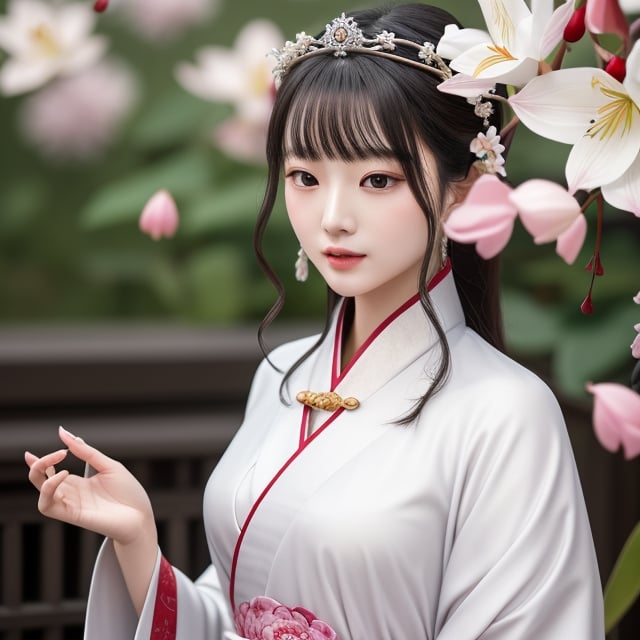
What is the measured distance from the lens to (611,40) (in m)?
1.13

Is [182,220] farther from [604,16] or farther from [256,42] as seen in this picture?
[604,16]

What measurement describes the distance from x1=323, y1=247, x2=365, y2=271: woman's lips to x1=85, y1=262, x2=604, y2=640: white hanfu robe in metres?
0.11

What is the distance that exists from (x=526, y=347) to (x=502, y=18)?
87 cm

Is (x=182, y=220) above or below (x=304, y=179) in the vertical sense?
below

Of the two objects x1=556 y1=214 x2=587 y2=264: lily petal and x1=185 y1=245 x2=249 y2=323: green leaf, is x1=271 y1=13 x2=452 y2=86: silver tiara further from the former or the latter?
x1=185 y1=245 x2=249 y2=323: green leaf

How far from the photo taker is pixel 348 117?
99cm

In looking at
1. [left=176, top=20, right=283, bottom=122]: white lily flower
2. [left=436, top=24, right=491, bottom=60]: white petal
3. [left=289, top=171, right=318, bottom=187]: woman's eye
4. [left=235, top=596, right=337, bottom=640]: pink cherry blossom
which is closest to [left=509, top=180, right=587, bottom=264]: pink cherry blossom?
[left=436, top=24, right=491, bottom=60]: white petal

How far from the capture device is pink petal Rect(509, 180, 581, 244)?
0.71 meters

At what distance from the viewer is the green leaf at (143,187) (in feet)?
6.36

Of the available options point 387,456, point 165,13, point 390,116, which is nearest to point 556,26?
point 390,116

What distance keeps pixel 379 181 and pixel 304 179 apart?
82mm

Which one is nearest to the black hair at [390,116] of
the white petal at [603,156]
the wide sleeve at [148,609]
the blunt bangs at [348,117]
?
the blunt bangs at [348,117]

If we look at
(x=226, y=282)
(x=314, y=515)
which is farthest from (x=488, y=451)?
(x=226, y=282)

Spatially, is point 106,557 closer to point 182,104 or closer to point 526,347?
point 526,347
